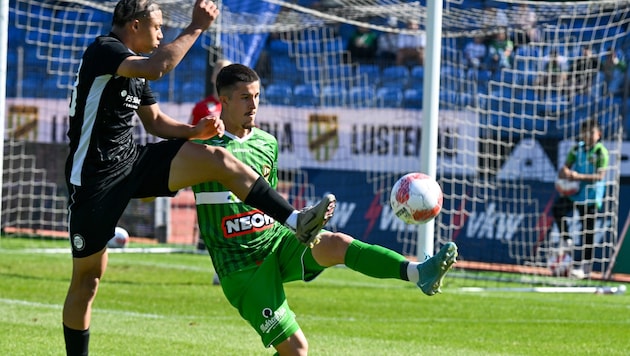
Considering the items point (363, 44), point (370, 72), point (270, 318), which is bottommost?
point (270, 318)

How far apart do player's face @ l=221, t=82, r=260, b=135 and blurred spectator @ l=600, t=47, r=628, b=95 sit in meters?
10.9

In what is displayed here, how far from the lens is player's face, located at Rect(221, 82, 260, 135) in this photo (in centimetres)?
632

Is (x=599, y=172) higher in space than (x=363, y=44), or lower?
lower

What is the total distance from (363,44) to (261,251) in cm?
1466

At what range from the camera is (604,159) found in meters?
14.6

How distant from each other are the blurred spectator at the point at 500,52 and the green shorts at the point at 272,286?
11245 millimetres

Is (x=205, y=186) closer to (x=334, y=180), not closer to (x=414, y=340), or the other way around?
(x=414, y=340)

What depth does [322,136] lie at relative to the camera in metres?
17.4

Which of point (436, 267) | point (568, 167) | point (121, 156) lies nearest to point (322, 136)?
point (568, 167)

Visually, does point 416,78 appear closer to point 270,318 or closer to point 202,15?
point 202,15

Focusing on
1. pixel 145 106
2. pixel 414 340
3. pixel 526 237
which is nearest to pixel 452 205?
pixel 526 237

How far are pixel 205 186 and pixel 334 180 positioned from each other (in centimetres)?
1071

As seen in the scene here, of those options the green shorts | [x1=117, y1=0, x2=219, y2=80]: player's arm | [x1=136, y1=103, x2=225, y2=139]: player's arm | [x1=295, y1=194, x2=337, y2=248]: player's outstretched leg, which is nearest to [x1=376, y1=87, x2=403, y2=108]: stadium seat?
[x1=136, y1=103, x2=225, y2=139]: player's arm

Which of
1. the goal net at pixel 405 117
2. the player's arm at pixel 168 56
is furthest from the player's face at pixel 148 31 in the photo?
the goal net at pixel 405 117
